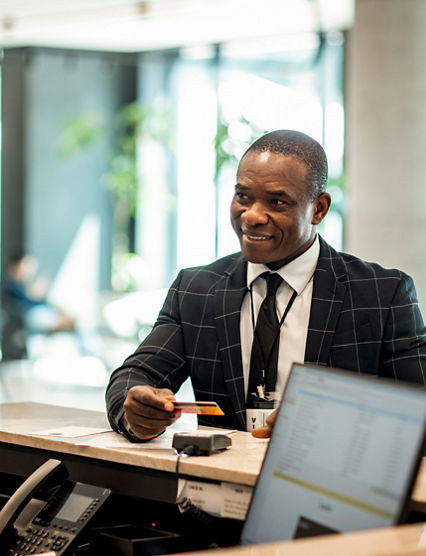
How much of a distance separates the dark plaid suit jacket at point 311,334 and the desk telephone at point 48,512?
31cm

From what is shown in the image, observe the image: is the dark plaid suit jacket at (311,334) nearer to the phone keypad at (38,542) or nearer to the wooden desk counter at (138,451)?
the wooden desk counter at (138,451)

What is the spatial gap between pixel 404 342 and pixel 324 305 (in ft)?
0.80

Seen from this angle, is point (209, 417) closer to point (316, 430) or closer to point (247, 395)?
point (247, 395)

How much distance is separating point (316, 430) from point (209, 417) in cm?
103

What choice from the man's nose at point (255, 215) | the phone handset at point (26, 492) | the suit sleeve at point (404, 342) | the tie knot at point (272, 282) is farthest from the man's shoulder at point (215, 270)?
the phone handset at point (26, 492)

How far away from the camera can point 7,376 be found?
1062 cm

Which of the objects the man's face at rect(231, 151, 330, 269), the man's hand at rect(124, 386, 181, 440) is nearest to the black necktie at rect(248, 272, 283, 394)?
the man's face at rect(231, 151, 330, 269)

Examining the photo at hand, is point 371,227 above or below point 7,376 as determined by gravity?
above

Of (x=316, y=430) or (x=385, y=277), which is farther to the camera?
(x=385, y=277)

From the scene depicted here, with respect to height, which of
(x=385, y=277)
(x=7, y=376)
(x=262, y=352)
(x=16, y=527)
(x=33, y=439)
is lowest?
(x=7, y=376)

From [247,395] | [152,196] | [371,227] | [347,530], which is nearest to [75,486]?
[247,395]

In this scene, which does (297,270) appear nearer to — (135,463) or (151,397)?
(151,397)

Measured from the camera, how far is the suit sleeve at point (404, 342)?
2.36 meters

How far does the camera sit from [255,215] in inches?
93.3
